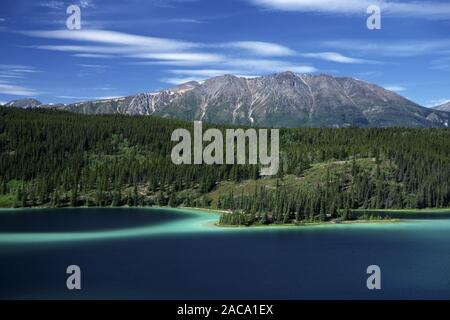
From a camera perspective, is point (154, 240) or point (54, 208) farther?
point (54, 208)

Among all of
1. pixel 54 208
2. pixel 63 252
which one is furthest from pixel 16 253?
pixel 54 208

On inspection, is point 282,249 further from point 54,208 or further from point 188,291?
point 54,208

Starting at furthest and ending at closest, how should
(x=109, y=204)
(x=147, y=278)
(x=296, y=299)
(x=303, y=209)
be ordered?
(x=109, y=204)
(x=303, y=209)
(x=147, y=278)
(x=296, y=299)

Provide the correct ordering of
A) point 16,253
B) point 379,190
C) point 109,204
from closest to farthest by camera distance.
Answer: point 16,253
point 379,190
point 109,204

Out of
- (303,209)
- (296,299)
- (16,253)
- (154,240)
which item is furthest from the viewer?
(303,209)
